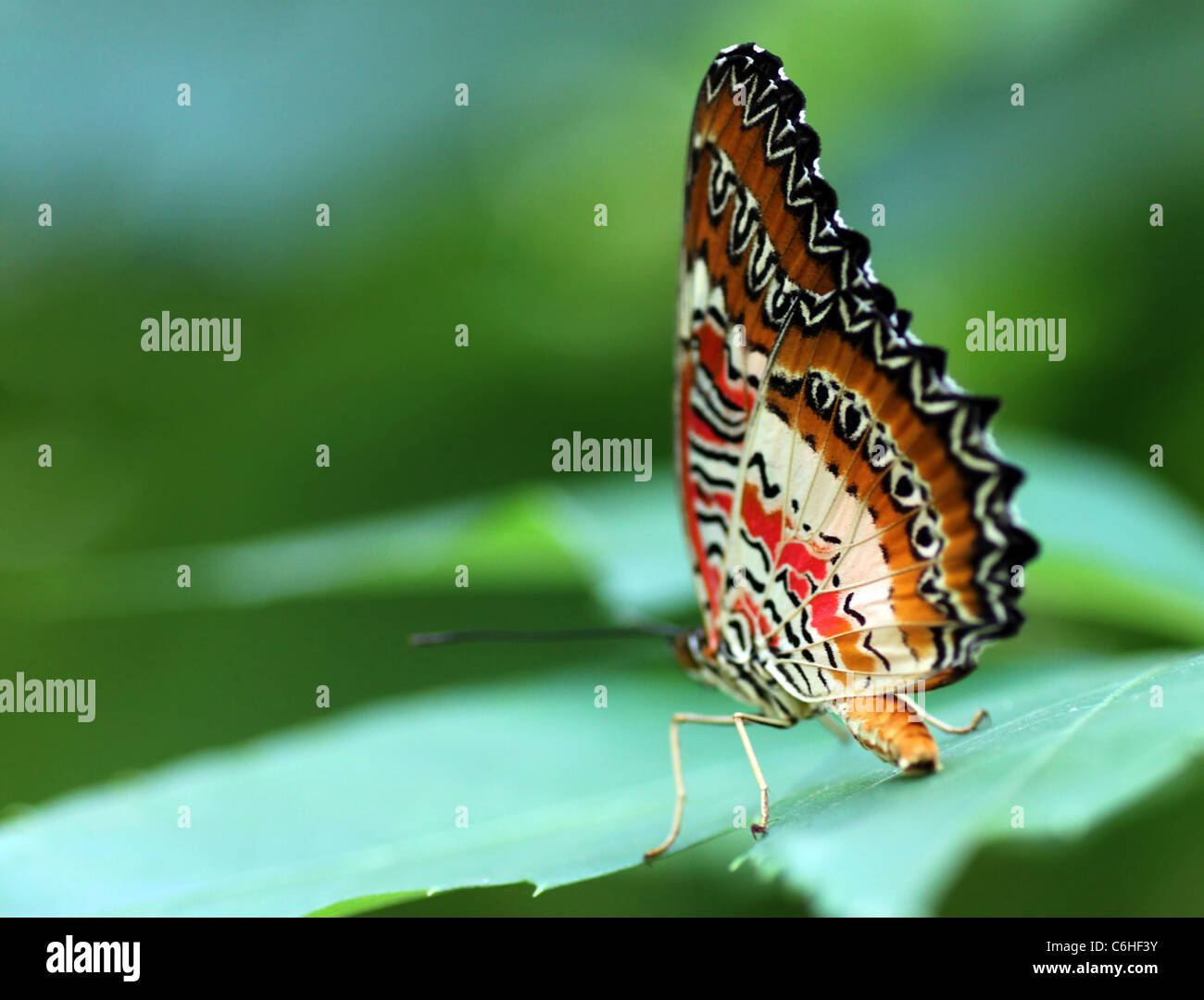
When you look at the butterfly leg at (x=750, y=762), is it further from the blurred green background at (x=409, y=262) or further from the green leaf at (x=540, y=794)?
the blurred green background at (x=409, y=262)

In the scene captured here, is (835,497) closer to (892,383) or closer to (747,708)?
(892,383)

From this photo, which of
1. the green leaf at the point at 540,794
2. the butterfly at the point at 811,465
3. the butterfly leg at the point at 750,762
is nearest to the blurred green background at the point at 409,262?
the green leaf at the point at 540,794

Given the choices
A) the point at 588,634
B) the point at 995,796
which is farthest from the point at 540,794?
the point at 995,796

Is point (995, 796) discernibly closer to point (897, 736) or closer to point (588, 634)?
point (897, 736)

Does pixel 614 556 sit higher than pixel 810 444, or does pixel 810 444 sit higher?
pixel 810 444

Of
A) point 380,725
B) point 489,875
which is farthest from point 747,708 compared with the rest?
point 489,875

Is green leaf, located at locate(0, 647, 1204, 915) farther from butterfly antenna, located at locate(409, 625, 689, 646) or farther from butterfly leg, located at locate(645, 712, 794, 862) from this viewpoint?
butterfly antenna, located at locate(409, 625, 689, 646)

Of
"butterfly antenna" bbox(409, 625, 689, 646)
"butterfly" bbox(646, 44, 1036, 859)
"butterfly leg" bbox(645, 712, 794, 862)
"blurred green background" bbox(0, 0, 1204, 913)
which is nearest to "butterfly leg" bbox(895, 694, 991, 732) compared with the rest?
"butterfly" bbox(646, 44, 1036, 859)
